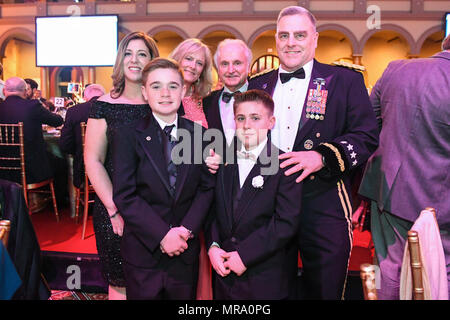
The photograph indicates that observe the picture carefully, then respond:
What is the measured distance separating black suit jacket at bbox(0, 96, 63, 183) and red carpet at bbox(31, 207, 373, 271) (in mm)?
554

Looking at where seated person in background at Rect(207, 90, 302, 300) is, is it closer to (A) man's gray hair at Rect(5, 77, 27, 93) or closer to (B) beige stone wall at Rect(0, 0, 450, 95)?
(A) man's gray hair at Rect(5, 77, 27, 93)

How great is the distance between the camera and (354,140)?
5.46 feet

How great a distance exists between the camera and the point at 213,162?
5.54 ft

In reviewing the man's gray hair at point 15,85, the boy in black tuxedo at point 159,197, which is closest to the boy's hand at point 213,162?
the boy in black tuxedo at point 159,197

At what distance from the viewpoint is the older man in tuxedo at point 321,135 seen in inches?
66.9

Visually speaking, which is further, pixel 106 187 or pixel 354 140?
pixel 106 187

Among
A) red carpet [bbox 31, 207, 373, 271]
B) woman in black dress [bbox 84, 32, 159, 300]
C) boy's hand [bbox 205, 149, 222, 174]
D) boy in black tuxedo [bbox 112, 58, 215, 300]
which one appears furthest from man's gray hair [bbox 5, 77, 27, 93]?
boy's hand [bbox 205, 149, 222, 174]

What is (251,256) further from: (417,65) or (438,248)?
(417,65)

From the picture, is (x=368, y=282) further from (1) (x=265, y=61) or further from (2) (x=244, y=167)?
(1) (x=265, y=61)

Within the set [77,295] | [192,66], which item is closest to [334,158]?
[192,66]
